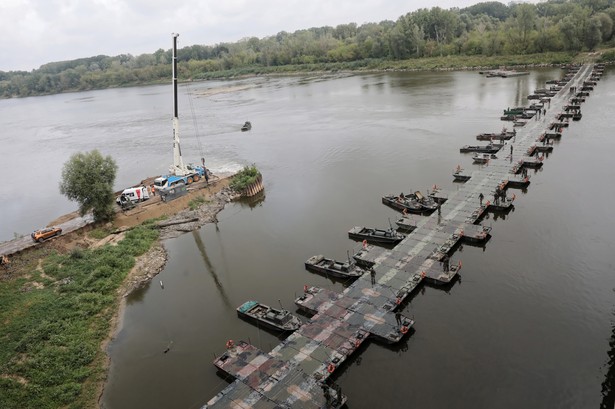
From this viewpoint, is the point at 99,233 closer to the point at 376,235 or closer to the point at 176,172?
the point at 176,172

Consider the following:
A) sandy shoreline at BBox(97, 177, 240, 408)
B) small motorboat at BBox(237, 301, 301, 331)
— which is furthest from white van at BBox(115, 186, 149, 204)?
small motorboat at BBox(237, 301, 301, 331)

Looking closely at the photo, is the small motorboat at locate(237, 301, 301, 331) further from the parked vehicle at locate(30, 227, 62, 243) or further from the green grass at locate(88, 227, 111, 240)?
the parked vehicle at locate(30, 227, 62, 243)

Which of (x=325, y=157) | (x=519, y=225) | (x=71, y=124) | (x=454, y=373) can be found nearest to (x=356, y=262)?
(x=454, y=373)

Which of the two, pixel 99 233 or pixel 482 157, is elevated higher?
pixel 99 233

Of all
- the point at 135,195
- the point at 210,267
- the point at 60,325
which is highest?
the point at 135,195

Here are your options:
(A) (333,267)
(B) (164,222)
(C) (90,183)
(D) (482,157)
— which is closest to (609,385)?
Result: (A) (333,267)

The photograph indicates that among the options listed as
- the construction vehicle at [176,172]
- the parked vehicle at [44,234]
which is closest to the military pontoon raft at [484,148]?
the construction vehicle at [176,172]

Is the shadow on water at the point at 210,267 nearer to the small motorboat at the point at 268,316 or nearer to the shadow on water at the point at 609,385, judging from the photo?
the small motorboat at the point at 268,316

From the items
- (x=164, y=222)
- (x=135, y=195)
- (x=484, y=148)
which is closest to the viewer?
(x=164, y=222)
